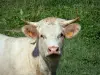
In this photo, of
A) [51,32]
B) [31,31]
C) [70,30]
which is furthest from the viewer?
[70,30]

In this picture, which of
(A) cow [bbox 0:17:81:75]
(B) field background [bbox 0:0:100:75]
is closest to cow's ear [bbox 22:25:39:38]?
(A) cow [bbox 0:17:81:75]

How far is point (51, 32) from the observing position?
7.70 m

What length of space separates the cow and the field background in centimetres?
208

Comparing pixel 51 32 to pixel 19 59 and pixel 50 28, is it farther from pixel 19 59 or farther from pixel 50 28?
pixel 19 59

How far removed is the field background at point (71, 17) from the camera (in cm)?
1177

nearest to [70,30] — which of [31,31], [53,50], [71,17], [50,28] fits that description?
[50,28]

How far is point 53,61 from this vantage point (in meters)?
7.86

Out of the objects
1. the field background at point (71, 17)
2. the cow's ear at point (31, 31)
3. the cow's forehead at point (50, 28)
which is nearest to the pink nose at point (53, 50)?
the cow's forehead at point (50, 28)

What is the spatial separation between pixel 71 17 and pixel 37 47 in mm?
8763

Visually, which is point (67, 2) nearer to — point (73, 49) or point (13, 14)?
point (13, 14)

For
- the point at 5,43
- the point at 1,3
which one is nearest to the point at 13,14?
the point at 1,3

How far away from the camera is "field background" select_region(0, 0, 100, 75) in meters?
11.8

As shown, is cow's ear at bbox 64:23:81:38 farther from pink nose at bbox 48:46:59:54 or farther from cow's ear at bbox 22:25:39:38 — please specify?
pink nose at bbox 48:46:59:54

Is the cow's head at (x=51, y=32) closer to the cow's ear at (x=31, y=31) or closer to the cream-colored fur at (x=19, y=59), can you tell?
the cow's ear at (x=31, y=31)
